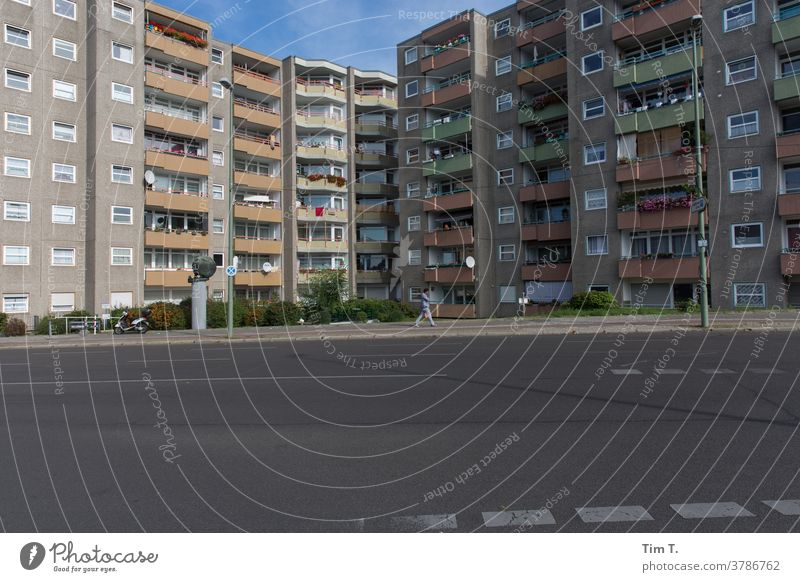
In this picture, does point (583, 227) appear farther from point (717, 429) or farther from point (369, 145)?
point (717, 429)

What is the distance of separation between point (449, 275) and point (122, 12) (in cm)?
3068

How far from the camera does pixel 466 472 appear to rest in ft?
18.2

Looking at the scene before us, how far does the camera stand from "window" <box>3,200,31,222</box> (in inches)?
1367

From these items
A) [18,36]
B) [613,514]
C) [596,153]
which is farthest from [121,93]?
[613,514]

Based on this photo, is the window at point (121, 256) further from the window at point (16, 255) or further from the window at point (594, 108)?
the window at point (594, 108)

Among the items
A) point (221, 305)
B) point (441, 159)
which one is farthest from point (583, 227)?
point (221, 305)

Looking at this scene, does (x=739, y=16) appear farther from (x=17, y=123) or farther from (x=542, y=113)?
(x=17, y=123)

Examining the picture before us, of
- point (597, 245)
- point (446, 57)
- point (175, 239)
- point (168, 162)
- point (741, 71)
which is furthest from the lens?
point (446, 57)

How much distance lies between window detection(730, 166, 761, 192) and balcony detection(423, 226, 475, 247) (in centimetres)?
1981

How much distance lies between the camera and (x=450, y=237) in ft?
159

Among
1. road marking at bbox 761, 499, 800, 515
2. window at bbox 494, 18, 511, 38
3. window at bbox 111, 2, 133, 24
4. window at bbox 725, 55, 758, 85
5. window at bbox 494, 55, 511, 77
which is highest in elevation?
window at bbox 494, 18, 511, 38

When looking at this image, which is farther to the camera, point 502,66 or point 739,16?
point 502,66

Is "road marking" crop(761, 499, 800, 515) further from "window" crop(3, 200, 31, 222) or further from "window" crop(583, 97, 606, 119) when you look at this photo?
"window" crop(3, 200, 31, 222)

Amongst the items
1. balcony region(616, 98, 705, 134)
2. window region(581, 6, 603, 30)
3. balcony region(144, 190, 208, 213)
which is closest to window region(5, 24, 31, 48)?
balcony region(144, 190, 208, 213)
